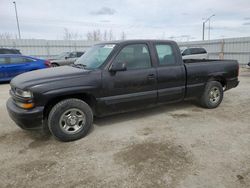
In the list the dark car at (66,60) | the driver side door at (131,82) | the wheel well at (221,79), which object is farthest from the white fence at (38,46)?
the wheel well at (221,79)

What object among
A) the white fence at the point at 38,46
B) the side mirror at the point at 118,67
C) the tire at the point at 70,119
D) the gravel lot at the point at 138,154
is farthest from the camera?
the white fence at the point at 38,46

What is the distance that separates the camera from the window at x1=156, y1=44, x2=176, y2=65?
4.48 meters

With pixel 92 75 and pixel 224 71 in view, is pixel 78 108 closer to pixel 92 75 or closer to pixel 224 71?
pixel 92 75

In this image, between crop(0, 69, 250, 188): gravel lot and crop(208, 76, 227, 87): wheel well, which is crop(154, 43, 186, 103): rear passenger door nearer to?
crop(0, 69, 250, 188): gravel lot

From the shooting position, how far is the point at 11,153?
10.9 feet

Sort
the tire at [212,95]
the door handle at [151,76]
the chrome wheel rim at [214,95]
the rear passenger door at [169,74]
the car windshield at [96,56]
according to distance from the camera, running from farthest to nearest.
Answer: the chrome wheel rim at [214,95] < the tire at [212,95] < the rear passenger door at [169,74] < the door handle at [151,76] < the car windshield at [96,56]

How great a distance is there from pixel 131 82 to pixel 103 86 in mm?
589

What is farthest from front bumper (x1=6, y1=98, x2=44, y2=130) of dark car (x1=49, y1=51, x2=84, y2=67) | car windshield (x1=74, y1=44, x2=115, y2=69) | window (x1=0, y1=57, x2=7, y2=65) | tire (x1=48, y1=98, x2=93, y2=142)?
dark car (x1=49, y1=51, x2=84, y2=67)

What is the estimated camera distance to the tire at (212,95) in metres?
5.25

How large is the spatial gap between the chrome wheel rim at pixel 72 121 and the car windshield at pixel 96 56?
3.14ft

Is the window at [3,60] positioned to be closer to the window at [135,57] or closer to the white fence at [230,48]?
the window at [135,57]

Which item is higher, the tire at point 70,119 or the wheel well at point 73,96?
the wheel well at point 73,96

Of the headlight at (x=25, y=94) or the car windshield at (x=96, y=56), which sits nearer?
the headlight at (x=25, y=94)

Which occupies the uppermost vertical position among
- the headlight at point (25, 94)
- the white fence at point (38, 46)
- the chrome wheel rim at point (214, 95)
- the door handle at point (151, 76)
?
the white fence at point (38, 46)
